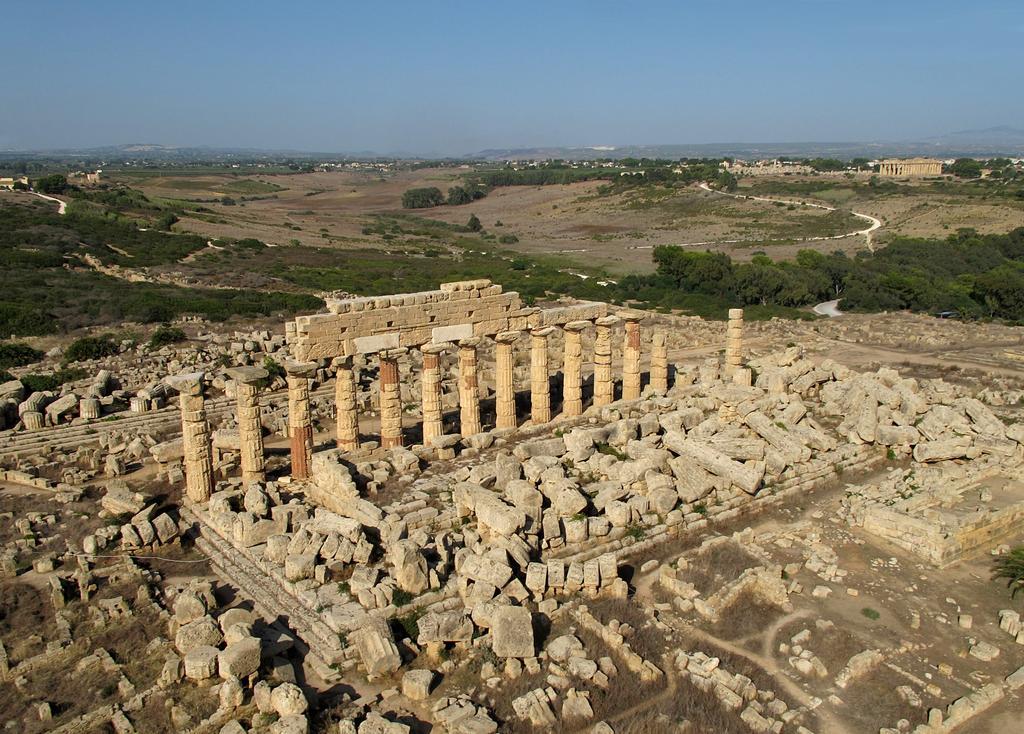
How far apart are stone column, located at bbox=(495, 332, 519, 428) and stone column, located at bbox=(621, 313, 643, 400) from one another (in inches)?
162

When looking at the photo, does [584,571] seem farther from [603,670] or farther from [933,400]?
[933,400]

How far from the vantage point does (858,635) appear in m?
13.5

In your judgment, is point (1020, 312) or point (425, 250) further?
point (425, 250)

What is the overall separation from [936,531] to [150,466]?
18792mm

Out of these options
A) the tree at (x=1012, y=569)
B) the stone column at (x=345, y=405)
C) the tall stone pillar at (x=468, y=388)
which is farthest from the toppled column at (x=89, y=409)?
the tree at (x=1012, y=569)

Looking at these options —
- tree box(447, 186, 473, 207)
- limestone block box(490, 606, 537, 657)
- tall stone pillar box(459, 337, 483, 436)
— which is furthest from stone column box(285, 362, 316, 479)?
tree box(447, 186, 473, 207)

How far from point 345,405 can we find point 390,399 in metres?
1.17

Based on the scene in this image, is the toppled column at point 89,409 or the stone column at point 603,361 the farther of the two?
the toppled column at point 89,409

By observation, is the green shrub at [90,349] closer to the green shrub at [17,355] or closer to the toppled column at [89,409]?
the green shrub at [17,355]

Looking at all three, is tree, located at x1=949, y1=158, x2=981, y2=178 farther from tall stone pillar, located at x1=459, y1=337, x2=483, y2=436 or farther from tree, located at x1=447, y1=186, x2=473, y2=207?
tall stone pillar, located at x1=459, y1=337, x2=483, y2=436

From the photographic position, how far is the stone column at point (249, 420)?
1858 cm

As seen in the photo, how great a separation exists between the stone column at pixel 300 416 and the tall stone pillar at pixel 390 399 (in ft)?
6.53

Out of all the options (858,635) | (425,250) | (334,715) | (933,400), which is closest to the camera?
(334,715)

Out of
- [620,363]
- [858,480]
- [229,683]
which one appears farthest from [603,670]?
[620,363]
